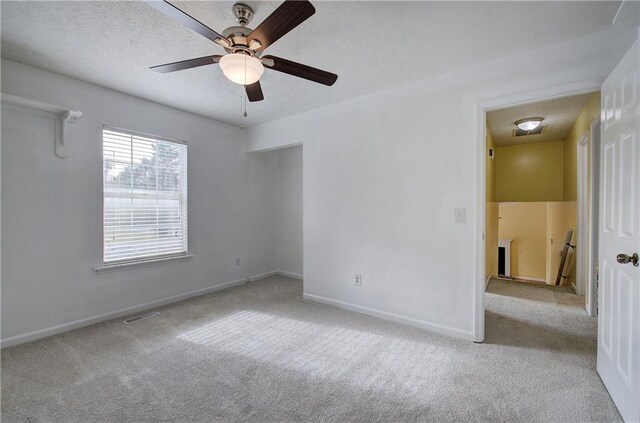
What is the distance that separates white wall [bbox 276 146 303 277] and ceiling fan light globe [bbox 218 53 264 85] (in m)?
3.11

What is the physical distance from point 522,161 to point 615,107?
3988 millimetres

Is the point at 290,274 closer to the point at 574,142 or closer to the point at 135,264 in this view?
the point at 135,264

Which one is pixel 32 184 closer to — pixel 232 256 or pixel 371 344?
pixel 232 256

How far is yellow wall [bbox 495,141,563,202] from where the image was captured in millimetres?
5086

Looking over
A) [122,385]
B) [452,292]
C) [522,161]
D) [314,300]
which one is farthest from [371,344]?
[522,161]

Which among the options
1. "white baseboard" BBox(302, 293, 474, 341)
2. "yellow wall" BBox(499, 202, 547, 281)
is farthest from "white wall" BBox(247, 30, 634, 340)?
"yellow wall" BBox(499, 202, 547, 281)

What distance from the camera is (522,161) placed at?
532 centimetres

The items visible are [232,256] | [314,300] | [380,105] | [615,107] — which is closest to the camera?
[615,107]

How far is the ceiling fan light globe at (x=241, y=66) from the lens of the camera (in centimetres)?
178

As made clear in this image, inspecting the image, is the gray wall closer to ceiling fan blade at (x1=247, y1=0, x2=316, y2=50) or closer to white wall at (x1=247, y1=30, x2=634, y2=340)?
white wall at (x1=247, y1=30, x2=634, y2=340)

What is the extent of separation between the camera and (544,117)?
3.81 metres

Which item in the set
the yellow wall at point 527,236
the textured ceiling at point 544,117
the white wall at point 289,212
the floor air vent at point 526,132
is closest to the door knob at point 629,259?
the textured ceiling at point 544,117

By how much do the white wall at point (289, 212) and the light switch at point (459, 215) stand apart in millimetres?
2797

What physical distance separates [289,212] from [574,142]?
4.40 meters
